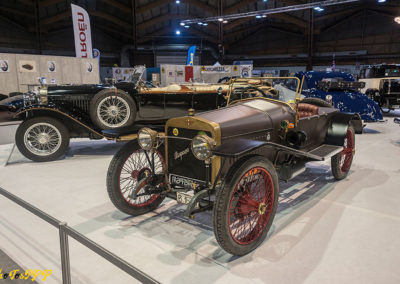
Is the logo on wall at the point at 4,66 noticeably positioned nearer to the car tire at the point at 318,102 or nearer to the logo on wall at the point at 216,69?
the logo on wall at the point at 216,69

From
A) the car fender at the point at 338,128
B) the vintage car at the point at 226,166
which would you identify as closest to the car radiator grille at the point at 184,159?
the vintage car at the point at 226,166

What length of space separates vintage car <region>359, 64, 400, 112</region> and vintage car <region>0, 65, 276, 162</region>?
24.2 feet

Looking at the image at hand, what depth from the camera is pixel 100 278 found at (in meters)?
2.23

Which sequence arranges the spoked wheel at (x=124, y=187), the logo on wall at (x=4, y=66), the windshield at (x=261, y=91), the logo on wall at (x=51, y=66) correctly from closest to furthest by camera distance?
the spoked wheel at (x=124, y=187), the windshield at (x=261, y=91), the logo on wall at (x=4, y=66), the logo on wall at (x=51, y=66)

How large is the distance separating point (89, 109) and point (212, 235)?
3.69 m

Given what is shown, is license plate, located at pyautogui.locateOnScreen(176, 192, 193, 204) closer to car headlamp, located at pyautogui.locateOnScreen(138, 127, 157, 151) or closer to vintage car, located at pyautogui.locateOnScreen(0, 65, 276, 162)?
car headlamp, located at pyautogui.locateOnScreen(138, 127, 157, 151)

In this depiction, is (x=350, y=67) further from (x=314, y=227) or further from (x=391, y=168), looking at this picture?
(x=314, y=227)

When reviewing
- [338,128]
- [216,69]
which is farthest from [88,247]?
[216,69]

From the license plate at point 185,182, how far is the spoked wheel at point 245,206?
0.38 m

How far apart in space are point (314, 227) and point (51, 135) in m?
4.45

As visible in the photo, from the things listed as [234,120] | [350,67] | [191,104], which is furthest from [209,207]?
[350,67]

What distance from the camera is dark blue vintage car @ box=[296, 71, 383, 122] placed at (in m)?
8.10

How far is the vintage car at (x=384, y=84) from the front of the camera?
1060cm

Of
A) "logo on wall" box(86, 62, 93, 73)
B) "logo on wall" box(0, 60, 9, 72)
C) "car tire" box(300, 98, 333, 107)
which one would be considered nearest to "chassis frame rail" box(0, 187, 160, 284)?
"car tire" box(300, 98, 333, 107)
